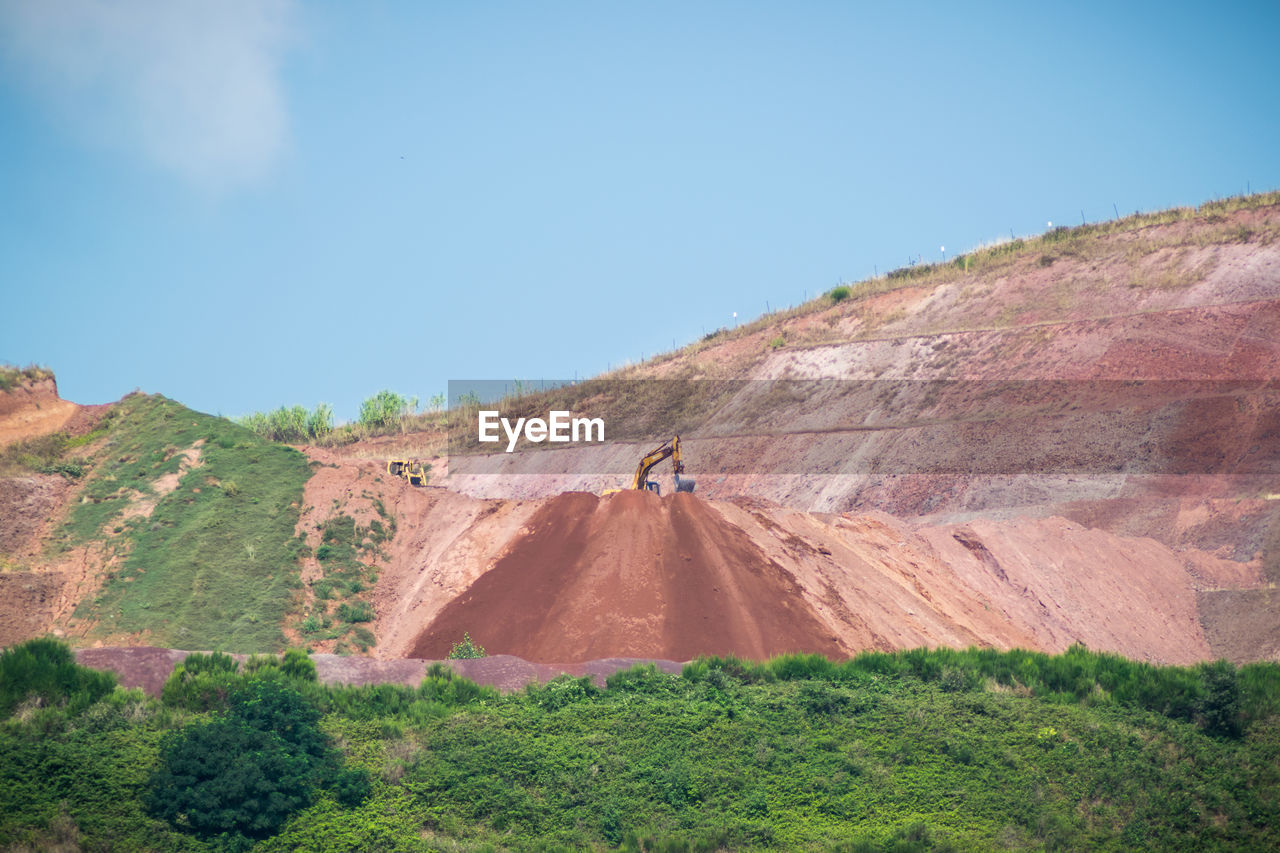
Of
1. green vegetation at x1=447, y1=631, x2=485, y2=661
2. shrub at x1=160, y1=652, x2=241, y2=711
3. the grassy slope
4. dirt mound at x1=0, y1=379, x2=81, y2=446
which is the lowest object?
green vegetation at x1=447, y1=631, x2=485, y2=661

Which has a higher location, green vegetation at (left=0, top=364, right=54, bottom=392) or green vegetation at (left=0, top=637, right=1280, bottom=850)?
green vegetation at (left=0, top=364, right=54, bottom=392)

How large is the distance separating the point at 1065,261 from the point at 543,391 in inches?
1333

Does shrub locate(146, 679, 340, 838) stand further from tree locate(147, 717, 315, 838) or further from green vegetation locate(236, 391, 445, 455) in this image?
green vegetation locate(236, 391, 445, 455)

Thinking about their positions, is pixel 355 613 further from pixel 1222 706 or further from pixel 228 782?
pixel 1222 706

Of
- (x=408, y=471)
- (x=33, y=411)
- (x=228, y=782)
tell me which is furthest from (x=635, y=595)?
(x=33, y=411)

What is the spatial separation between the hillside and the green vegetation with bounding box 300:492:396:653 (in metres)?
0.10

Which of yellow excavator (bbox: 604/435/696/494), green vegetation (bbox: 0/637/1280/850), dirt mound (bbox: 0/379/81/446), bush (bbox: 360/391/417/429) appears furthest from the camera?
bush (bbox: 360/391/417/429)

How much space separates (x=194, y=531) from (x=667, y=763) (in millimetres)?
21238

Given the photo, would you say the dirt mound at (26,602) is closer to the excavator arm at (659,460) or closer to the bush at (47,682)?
the bush at (47,682)

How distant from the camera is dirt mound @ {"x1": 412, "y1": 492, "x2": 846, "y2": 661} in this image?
1068 inches

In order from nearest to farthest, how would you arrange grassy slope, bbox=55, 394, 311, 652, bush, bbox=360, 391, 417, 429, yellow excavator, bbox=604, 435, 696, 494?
grassy slope, bbox=55, 394, 311, 652 < yellow excavator, bbox=604, 435, 696, 494 < bush, bbox=360, 391, 417, 429

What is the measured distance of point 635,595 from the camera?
28.4 m

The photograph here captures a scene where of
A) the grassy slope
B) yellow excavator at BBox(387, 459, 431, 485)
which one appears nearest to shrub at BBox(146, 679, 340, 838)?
the grassy slope

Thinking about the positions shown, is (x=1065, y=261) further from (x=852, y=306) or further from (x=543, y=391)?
(x=543, y=391)
